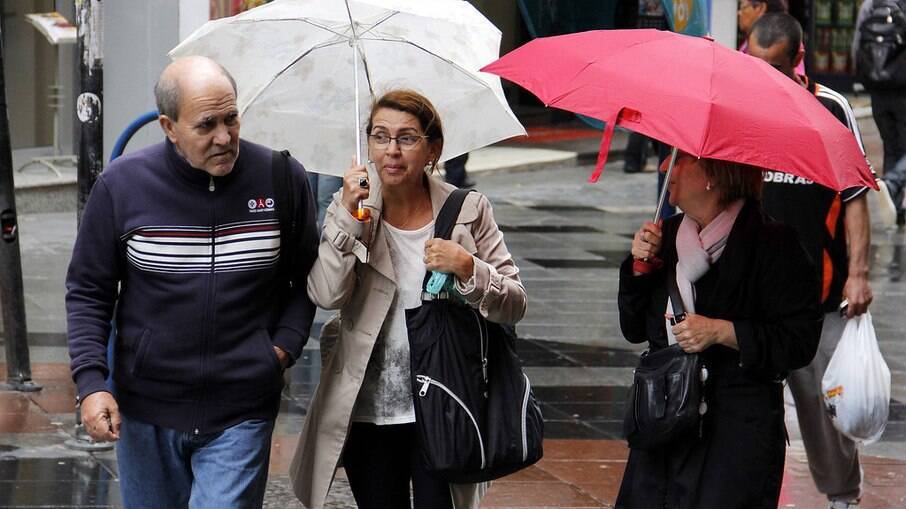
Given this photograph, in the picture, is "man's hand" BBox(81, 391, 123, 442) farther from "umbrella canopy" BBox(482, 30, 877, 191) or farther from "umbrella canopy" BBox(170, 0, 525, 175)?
"umbrella canopy" BBox(482, 30, 877, 191)

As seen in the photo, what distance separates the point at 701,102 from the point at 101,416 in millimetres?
1763

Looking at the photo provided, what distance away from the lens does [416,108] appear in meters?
4.41

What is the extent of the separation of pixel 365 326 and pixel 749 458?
114 centimetres

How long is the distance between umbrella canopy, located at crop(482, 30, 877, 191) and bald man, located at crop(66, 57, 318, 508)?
86 centimetres

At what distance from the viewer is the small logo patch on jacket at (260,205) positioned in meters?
4.22

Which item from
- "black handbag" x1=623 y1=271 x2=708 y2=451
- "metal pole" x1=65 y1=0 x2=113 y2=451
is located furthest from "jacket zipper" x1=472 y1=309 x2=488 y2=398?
"metal pole" x1=65 y1=0 x2=113 y2=451

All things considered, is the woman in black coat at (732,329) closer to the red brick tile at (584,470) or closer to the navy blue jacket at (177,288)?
the navy blue jacket at (177,288)

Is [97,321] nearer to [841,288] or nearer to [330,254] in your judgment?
[330,254]

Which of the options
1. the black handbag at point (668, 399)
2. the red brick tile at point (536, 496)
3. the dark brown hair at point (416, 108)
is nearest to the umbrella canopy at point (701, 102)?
the dark brown hair at point (416, 108)

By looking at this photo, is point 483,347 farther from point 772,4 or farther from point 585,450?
point 772,4

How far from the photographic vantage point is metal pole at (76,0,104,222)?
7012 millimetres

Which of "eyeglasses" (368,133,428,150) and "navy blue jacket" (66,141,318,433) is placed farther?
"eyeglasses" (368,133,428,150)

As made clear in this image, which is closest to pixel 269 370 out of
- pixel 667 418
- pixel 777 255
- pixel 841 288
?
pixel 667 418

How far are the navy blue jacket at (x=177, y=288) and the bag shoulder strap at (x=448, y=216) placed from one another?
1.53ft
